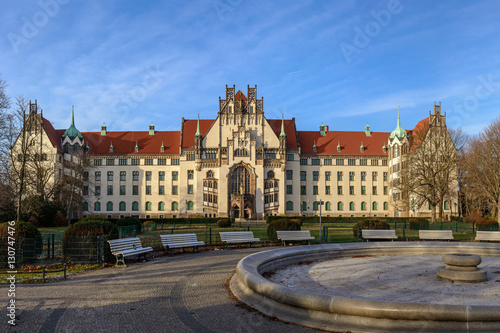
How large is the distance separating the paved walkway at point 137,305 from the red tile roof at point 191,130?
64.4 m

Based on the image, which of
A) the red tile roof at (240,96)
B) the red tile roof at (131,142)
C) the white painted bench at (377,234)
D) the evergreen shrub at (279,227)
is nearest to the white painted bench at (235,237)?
the evergreen shrub at (279,227)

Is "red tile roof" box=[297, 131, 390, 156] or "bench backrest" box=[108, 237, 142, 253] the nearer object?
"bench backrest" box=[108, 237, 142, 253]

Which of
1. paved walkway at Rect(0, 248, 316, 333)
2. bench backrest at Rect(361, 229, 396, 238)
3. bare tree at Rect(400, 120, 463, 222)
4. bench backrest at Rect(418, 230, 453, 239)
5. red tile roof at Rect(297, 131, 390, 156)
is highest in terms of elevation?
red tile roof at Rect(297, 131, 390, 156)

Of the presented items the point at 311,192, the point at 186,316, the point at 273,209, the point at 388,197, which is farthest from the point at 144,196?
the point at 186,316

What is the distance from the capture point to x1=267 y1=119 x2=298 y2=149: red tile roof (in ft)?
261

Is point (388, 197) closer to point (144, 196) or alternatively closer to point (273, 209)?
point (273, 209)

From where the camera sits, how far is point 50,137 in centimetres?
7194

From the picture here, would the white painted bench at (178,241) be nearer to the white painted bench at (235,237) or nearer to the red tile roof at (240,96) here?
the white painted bench at (235,237)

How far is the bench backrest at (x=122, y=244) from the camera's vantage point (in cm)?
1675

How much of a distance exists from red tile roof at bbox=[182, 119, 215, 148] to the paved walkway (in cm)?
6445

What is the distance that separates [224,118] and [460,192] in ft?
139

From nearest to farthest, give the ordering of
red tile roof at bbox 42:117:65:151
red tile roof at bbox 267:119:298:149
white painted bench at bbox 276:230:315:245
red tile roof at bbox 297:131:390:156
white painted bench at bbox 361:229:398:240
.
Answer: white painted bench at bbox 276:230:315:245 → white painted bench at bbox 361:229:398:240 → red tile roof at bbox 42:117:65:151 → red tile roof at bbox 267:119:298:149 → red tile roof at bbox 297:131:390:156

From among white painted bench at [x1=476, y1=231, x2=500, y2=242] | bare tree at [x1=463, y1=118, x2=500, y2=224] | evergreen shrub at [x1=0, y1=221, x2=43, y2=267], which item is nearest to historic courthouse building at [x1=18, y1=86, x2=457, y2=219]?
bare tree at [x1=463, y1=118, x2=500, y2=224]

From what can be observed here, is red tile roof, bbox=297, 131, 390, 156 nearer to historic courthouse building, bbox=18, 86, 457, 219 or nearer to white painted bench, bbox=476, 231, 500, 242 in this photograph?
historic courthouse building, bbox=18, 86, 457, 219
